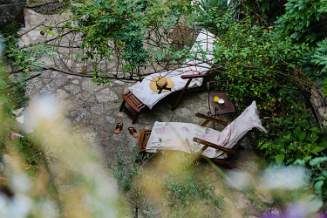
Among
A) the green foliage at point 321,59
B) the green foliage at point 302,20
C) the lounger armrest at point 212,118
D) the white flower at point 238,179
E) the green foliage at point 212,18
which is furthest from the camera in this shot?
the lounger armrest at point 212,118

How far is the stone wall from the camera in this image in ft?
25.7

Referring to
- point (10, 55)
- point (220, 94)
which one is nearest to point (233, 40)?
point (220, 94)

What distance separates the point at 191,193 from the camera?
5219 mm

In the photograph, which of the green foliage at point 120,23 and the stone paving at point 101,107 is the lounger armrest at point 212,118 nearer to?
the stone paving at point 101,107

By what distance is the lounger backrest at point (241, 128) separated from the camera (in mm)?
5691


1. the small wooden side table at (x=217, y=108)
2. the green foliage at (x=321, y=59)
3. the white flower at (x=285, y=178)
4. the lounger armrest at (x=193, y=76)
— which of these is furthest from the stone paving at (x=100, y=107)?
the green foliage at (x=321, y=59)

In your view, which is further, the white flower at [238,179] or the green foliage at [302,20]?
the white flower at [238,179]

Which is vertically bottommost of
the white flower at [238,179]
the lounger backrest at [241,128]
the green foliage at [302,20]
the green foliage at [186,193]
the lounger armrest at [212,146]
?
the white flower at [238,179]

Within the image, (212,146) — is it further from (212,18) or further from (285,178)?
(212,18)

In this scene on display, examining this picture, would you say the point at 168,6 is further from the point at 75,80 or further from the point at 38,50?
the point at 75,80

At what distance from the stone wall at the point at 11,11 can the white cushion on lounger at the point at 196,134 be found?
385cm

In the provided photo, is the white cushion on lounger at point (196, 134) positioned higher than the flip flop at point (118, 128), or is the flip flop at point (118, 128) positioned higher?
the white cushion on lounger at point (196, 134)

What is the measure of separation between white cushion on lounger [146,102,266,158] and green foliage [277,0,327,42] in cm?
120

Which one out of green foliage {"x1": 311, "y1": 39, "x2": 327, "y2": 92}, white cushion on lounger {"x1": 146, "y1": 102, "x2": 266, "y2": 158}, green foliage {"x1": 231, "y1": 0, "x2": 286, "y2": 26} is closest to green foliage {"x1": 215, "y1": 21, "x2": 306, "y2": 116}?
green foliage {"x1": 311, "y1": 39, "x2": 327, "y2": 92}
